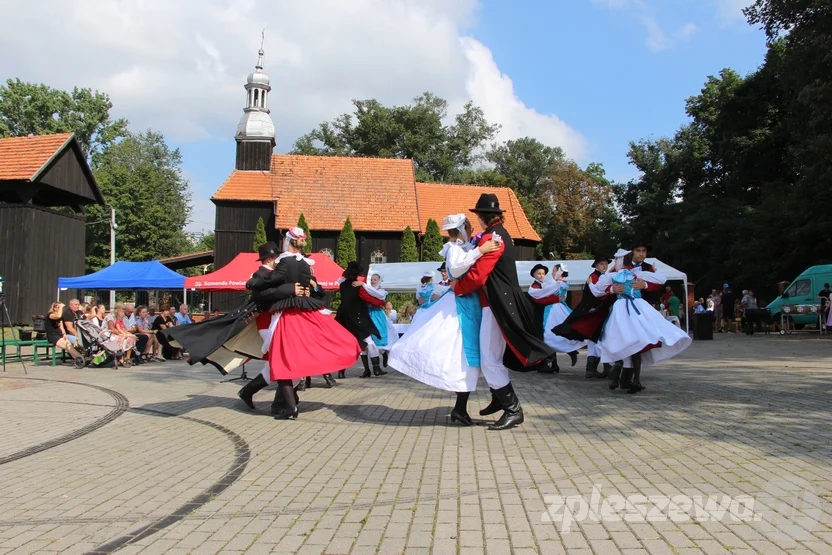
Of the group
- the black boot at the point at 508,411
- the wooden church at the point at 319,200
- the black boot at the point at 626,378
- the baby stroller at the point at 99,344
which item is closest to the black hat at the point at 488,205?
the black boot at the point at 508,411

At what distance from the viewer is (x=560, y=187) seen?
204 ft

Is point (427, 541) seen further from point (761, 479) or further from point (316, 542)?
point (761, 479)

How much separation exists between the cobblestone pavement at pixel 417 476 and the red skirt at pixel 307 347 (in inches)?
23.5

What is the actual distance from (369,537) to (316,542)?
0.28 meters

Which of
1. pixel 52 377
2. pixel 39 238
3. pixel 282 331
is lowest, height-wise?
pixel 52 377

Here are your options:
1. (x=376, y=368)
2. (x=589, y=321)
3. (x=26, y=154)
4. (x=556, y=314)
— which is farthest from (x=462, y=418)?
(x=26, y=154)

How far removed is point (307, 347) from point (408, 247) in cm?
3907

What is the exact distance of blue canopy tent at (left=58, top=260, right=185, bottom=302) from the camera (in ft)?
77.0

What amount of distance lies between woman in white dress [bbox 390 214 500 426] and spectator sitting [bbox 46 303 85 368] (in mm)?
11954

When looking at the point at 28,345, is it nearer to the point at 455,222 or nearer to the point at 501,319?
the point at 455,222

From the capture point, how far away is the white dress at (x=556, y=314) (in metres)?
12.1

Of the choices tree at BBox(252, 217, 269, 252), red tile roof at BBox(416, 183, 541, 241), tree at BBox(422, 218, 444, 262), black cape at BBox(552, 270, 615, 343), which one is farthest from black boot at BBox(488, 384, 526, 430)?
red tile roof at BBox(416, 183, 541, 241)

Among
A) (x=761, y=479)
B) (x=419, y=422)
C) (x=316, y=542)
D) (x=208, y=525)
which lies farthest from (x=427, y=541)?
(x=419, y=422)

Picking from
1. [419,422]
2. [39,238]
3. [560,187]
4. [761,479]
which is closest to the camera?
[761,479]
